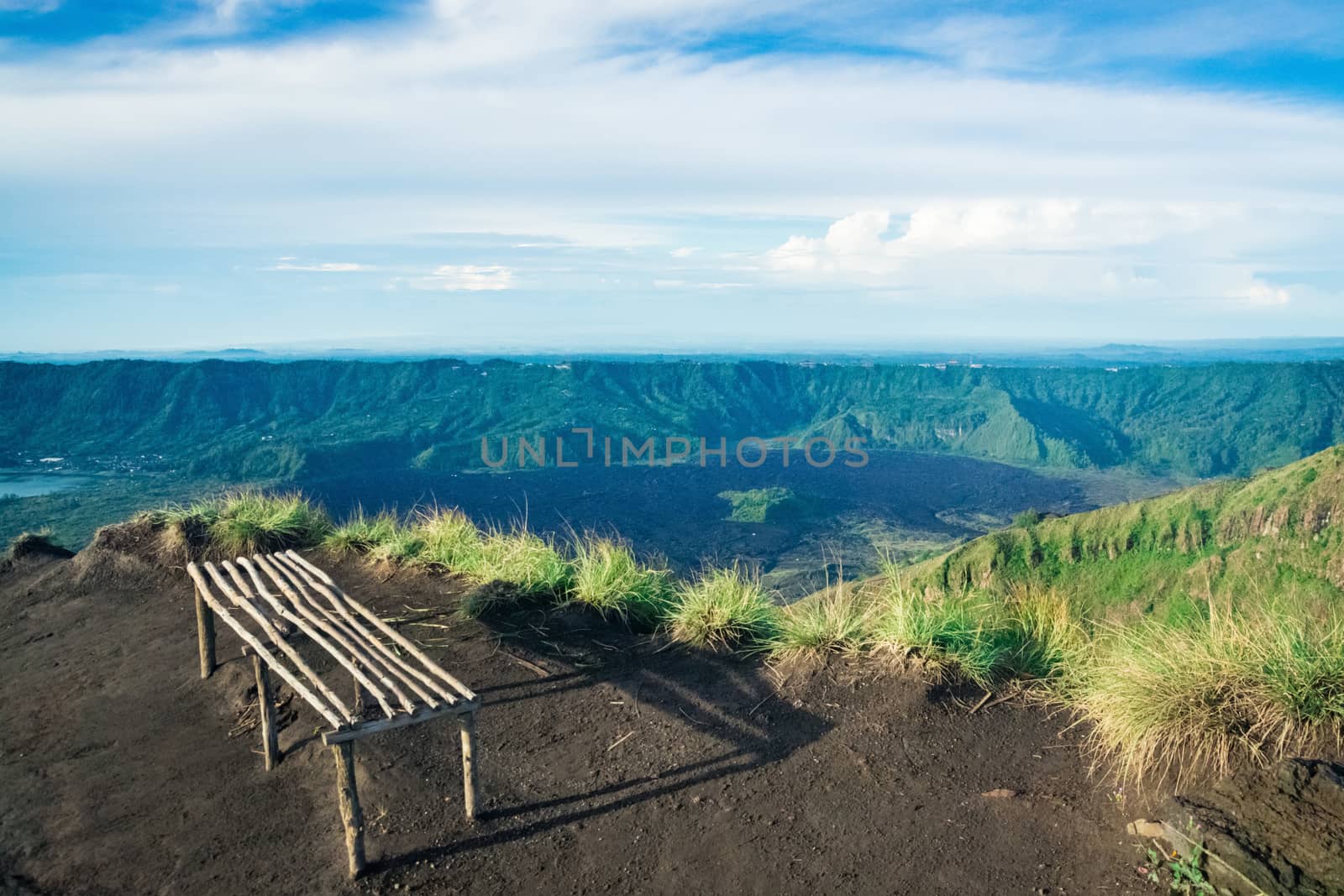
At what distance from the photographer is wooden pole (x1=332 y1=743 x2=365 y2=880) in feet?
15.0

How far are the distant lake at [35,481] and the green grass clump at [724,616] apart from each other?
208 ft

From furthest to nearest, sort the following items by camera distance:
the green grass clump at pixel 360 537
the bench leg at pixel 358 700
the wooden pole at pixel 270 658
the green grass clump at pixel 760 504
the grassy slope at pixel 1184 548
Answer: the green grass clump at pixel 760 504 < the grassy slope at pixel 1184 548 < the green grass clump at pixel 360 537 < the bench leg at pixel 358 700 < the wooden pole at pixel 270 658

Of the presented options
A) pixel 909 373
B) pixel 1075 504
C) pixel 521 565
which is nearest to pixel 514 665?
pixel 521 565

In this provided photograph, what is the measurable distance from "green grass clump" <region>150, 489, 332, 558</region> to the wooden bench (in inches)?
120

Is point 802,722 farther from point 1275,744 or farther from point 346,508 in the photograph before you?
point 346,508

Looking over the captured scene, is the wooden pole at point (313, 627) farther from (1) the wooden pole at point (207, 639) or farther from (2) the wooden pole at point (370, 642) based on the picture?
(1) the wooden pole at point (207, 639)

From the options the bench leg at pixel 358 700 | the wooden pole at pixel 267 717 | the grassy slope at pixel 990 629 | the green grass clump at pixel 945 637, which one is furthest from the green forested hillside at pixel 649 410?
the green grass clump at pixel 945 637

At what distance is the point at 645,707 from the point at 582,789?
1.15 meters

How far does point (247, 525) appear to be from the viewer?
11.2m

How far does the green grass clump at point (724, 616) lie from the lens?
7.69 meters

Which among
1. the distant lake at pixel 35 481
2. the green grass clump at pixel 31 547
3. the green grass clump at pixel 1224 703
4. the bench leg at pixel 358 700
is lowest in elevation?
the distant lake at pixel 35 481

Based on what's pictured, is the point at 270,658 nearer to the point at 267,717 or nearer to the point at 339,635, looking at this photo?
the point at 339,635

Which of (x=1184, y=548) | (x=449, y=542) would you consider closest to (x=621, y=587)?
(x=449, y=542)

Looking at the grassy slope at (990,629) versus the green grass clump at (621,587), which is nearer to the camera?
the grassy slope at (990,629)
